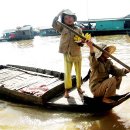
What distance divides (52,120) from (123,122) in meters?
1.48

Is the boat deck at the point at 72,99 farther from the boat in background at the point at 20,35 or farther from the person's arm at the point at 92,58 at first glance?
the boat in background at the point at 20,35

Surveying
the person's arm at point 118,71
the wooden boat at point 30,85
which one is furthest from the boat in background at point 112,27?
the person's arm at point 118,71

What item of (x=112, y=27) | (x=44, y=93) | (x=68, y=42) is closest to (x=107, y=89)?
(x=68, y=42)

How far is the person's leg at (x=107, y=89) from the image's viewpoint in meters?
4.61

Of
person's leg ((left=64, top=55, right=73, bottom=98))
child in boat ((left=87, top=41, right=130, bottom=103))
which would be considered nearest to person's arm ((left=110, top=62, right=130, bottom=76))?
child in boat ((left=87, top=41, right=130, bottom=103))

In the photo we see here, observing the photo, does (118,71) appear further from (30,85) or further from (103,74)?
(30,85)

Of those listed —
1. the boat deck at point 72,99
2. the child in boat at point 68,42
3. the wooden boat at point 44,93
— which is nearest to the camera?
the wooden boat at point 44,93

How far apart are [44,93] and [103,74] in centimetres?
159

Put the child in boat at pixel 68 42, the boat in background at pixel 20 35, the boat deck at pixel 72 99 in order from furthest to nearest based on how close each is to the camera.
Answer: the boat in background at pixel 20 35, the boat deck at pixel 72 99, the child in boat at pixel 68 42

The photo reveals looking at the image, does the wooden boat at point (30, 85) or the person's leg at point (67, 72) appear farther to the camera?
the wooden boat at point (30, 85)

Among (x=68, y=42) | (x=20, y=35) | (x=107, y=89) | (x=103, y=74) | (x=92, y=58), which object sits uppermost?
(x=68, y=42)

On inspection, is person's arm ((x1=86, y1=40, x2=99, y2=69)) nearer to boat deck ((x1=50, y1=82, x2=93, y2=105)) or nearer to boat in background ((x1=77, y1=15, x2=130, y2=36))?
boat deck ((x1=50, y1=82, x2=93, y2=105))

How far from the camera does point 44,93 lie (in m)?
5.75

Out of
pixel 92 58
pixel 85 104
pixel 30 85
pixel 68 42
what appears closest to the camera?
pixel 92 58
